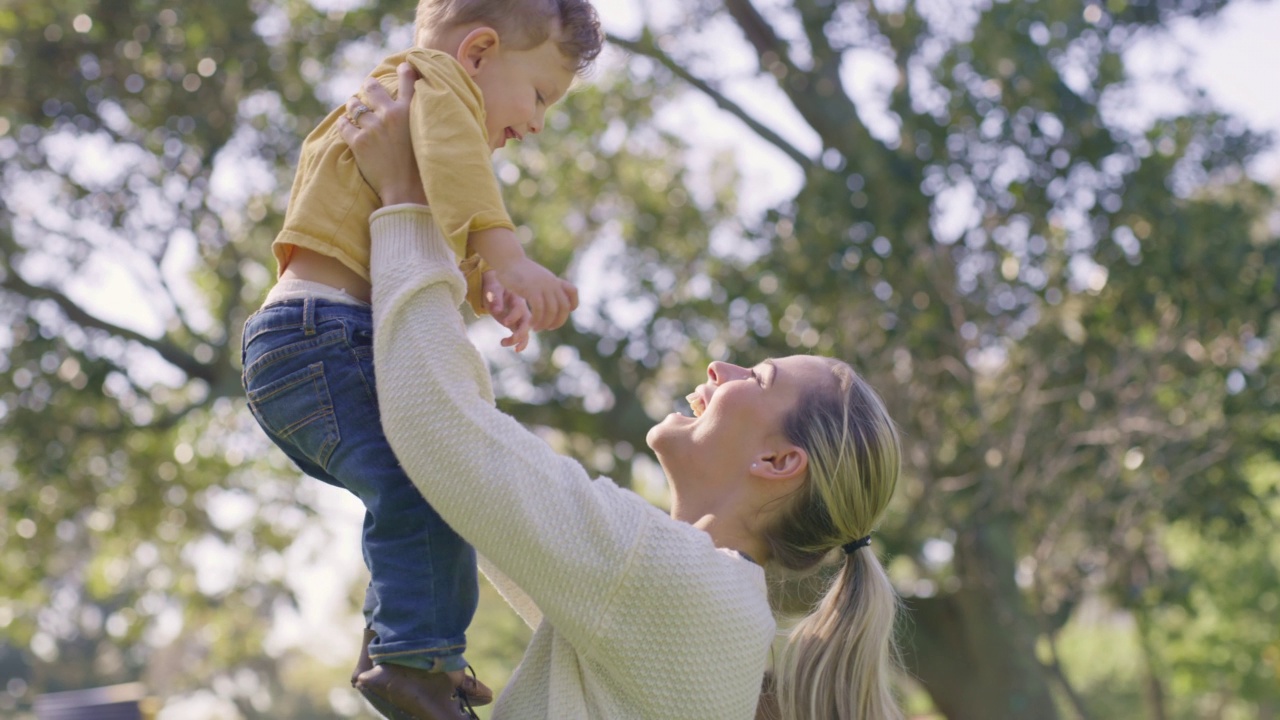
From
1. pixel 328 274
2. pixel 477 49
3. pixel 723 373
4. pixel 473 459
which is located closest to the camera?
pixel 473 459

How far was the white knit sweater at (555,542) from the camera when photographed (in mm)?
1828

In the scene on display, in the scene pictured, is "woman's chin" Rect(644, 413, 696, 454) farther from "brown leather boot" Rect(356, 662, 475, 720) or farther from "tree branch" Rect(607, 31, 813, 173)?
"tree branch" Rect(607, 31, 813, 173)

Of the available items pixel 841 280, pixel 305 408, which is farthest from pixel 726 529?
pixel 841 280

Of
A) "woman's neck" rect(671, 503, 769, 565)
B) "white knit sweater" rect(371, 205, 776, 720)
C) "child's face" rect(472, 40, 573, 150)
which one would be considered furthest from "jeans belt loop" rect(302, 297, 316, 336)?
"woman's neck" rect(671, 503, 769, 565)

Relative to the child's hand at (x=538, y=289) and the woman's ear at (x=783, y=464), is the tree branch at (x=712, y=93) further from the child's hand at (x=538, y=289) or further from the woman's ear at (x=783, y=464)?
the child's hand at (x=538, y=289)

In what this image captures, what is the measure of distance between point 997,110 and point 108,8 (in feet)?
21.0

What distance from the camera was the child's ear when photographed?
7.03 ft

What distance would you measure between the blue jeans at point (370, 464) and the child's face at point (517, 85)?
17.5 inches

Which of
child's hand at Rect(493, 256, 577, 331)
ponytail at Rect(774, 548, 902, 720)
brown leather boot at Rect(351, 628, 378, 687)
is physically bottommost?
ponytail at Rect(774, 548, 902, 720)

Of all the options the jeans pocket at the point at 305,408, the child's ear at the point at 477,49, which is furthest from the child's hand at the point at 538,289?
the child's ear at the point at 477,49

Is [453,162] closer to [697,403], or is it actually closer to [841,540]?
[697,403]

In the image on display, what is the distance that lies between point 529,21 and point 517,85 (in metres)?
0.11

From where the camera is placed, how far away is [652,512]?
200 centimetres

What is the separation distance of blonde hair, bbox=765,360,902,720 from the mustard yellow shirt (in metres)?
0.72
